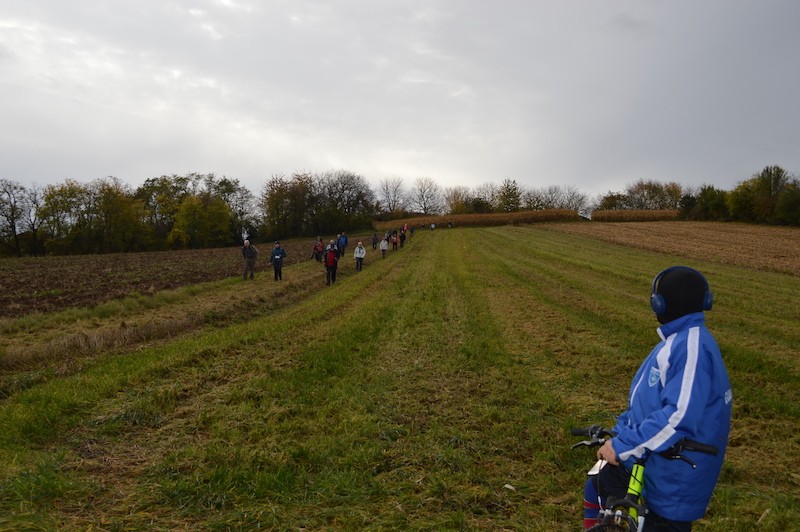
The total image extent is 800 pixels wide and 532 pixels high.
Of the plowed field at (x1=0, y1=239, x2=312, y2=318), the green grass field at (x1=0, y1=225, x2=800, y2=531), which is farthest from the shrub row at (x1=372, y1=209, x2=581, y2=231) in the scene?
the green grass field at (x1=0, y1=225, x2=800, y2=531)

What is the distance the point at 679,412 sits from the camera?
7.25ft

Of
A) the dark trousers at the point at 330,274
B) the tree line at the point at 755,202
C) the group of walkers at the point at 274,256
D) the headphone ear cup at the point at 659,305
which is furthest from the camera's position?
the tree line at the point at 755,202

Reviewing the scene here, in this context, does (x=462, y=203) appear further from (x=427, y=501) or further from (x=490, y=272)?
(x=427, y=501)

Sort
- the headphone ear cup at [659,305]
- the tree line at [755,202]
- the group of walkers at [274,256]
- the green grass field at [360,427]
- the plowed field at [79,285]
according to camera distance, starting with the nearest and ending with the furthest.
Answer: the headphone ear cup at [659,305] < the green grass field at [360,427] < the plowed field at [79,285] < the group of walkers at [274,256] < the tree line at [755,202]

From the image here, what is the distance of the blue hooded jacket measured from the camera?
7.25ft

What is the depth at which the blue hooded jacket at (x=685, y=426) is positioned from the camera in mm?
2209

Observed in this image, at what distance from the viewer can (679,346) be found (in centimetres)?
233

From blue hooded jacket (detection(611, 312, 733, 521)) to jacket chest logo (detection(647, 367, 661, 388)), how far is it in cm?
4

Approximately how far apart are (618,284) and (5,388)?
1922 cm

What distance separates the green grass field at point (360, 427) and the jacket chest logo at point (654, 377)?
6.54 feet

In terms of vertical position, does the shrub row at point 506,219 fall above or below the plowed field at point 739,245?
above

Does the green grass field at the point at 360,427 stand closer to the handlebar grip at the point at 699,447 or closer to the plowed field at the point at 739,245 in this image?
the handlebar grip at the point at 699,447

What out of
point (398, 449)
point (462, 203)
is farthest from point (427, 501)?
point (462, 203)

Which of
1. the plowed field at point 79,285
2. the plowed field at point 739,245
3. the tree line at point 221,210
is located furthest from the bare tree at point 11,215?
the plowed field at point 739,245
